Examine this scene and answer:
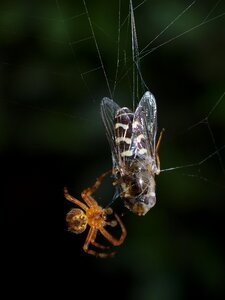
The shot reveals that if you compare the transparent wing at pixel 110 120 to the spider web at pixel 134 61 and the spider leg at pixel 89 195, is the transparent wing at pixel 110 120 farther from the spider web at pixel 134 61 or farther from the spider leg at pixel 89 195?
the spider web at pixel 134 61

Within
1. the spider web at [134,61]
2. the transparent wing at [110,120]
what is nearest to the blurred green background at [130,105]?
the spider web at [134,61]

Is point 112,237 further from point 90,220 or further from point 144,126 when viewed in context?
point 144,126

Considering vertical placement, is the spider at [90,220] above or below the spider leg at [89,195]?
below

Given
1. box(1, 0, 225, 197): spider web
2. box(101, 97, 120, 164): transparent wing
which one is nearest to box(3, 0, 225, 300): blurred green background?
box(1, 0, 225, 197): spider web

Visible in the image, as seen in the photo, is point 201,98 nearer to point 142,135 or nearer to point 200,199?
point 200,199

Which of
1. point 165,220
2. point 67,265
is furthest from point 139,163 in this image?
point 67,265

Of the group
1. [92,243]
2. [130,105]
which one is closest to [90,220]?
[92,243]
